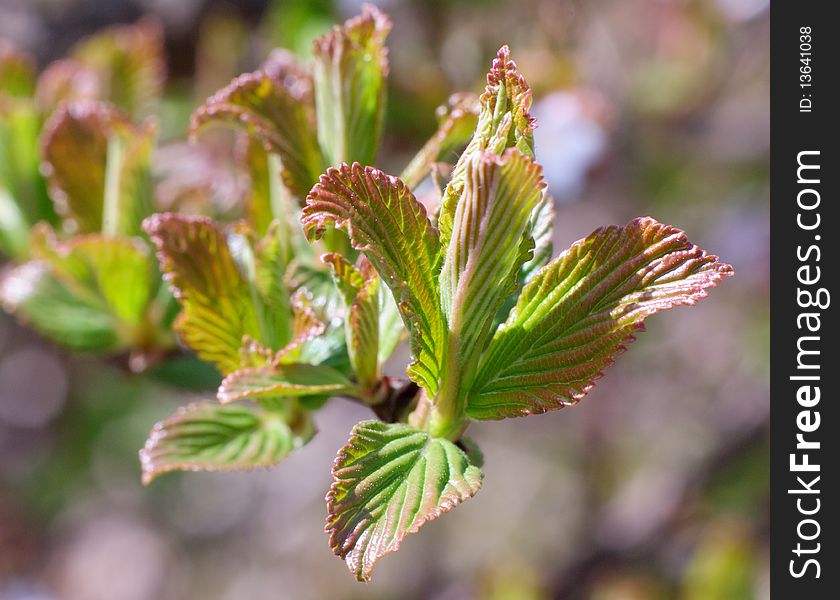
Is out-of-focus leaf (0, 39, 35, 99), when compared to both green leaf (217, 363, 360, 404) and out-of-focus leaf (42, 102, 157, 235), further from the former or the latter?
green leaf (217, 363, 360, 404)

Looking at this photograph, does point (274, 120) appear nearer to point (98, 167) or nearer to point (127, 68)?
point (98, 167)

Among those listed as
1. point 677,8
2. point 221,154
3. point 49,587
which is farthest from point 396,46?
point 49,587

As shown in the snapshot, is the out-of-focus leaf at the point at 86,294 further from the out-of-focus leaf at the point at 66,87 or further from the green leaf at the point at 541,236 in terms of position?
the green leaf at the point at 541,236

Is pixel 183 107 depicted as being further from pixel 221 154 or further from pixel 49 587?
pixel 49 587

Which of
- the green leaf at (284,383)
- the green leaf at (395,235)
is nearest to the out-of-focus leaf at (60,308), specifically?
the green leaf at (284,383)

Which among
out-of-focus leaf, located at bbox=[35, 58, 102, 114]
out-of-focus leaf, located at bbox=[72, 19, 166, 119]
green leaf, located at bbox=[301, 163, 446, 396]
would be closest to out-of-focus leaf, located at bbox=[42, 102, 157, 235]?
out-of-focus leaf, located at bbox=[35, 58, 102, 114]
